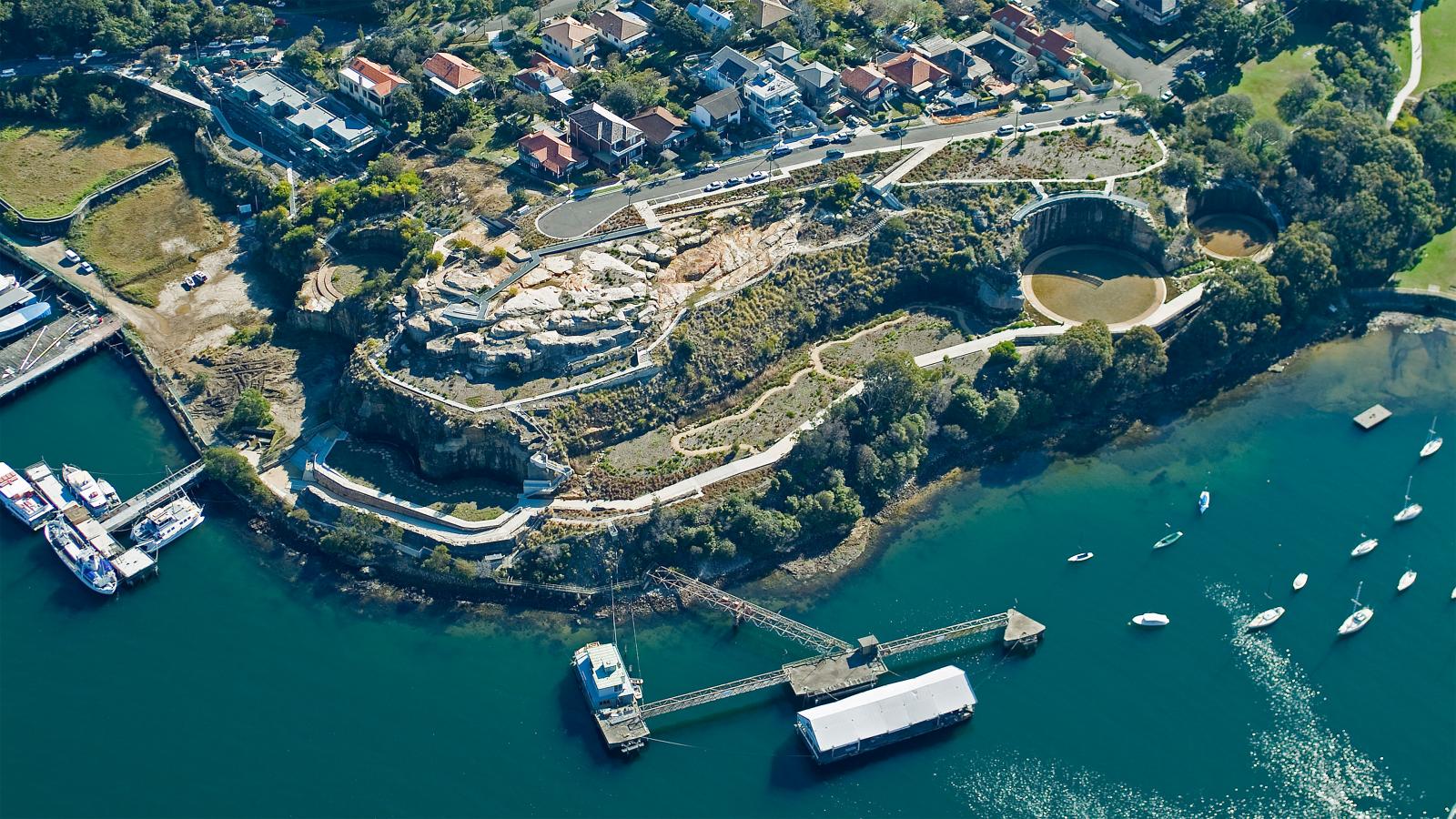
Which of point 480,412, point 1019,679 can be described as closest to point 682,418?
point 480,412

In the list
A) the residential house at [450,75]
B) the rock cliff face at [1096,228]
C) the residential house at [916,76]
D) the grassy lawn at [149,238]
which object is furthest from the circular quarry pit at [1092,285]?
the grassy lawn at [149,238]

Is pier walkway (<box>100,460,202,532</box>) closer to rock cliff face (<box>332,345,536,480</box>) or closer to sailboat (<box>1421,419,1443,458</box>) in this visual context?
rock cliff face (<box>332,345,536,480</box>)

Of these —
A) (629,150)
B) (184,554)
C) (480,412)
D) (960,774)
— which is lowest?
(960,774)

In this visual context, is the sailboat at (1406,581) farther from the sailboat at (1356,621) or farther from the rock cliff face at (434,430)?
the rock cliff face at (434,430)

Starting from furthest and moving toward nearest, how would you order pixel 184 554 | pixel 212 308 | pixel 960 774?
pixel 212 308 → pixel 184 554 → pixel 960 774

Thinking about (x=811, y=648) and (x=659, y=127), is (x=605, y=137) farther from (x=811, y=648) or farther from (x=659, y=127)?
(x=811, y=648)

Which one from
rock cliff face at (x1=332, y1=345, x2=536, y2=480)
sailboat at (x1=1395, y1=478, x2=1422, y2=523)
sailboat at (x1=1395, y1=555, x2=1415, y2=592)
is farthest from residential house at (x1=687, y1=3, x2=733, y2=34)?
sailboat at (x1=1395, y1=555, x2=1415, y2=592)

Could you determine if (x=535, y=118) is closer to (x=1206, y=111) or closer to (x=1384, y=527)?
(x=1206, y=111)
